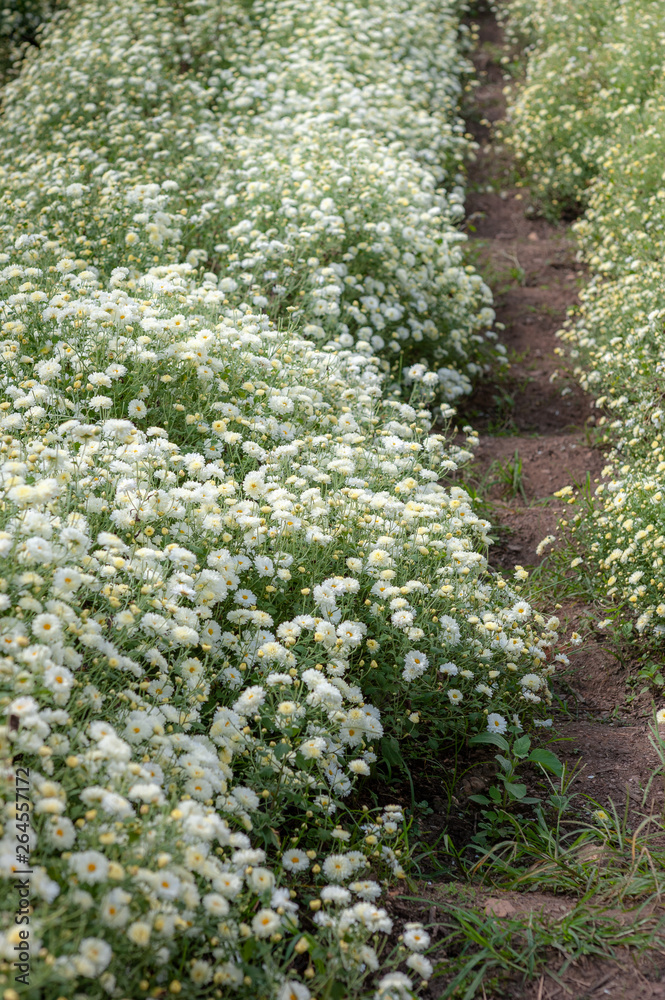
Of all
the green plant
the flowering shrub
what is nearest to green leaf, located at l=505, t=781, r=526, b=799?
the green plant

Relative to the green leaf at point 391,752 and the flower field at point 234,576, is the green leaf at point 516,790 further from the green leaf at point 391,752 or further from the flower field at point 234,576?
the green leaf at point 391,752

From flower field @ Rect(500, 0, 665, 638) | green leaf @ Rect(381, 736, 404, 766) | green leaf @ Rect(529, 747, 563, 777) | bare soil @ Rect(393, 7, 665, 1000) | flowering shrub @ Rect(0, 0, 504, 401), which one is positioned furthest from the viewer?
flowering shrub @ Rect(0, 0, 504, 401)

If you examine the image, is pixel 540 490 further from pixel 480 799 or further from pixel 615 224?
pixel 615 224

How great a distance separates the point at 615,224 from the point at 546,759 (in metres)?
5.05

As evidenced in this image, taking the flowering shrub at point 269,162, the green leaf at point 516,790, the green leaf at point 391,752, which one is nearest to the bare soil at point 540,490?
the green leaf at point 516,790

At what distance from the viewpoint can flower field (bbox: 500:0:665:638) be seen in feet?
13.2

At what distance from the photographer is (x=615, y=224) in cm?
672

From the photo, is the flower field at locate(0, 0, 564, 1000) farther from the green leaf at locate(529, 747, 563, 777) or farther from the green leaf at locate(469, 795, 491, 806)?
the green leaf at locate(469, 795, 491, 806)

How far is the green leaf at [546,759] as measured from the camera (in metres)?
3.12

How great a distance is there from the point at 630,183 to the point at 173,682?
5.93m

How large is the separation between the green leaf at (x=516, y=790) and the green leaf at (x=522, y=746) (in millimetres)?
119

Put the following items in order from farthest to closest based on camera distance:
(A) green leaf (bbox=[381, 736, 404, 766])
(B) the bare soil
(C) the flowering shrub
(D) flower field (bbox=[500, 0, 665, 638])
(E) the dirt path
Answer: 1. (C) the flowering shrub
2. (D) flower field (bbox=[500, 0, 665, 638])
3. (E) the dirt path
4. (A) green leaf (bbox=[381, 736, 404, 766])
5. (B) the bare soil

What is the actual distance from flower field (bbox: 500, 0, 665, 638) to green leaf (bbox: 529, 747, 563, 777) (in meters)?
0.88

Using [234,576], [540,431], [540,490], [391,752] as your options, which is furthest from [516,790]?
[540,431]
